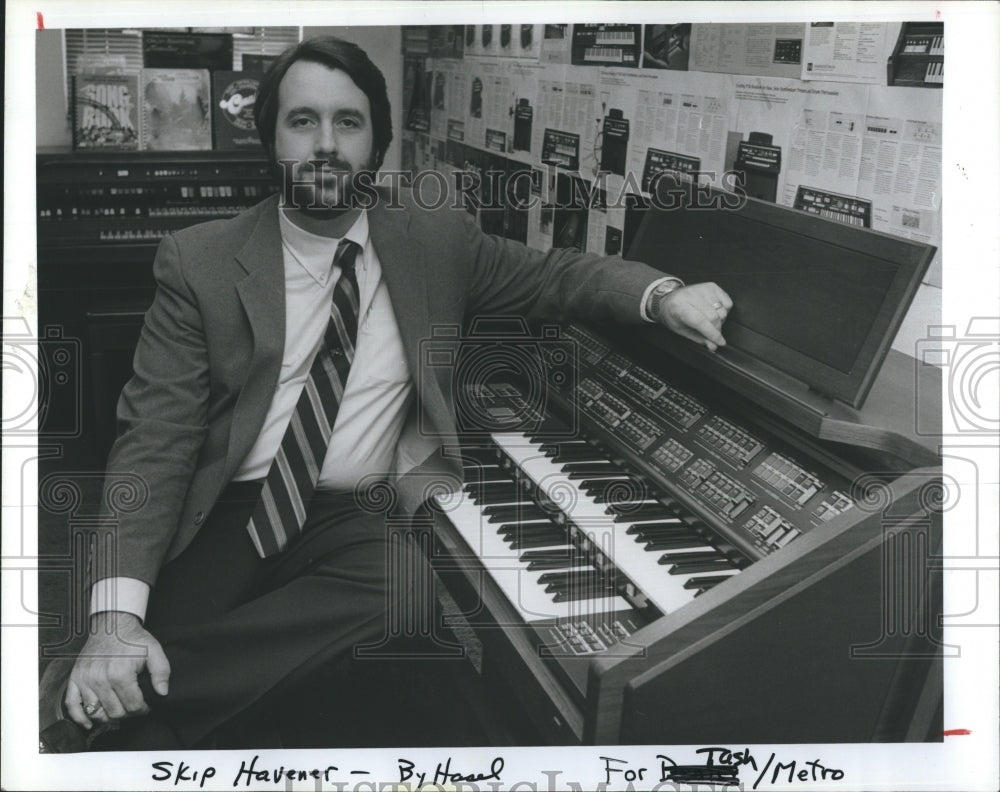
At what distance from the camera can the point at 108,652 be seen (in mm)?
1929

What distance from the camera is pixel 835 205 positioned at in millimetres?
1909

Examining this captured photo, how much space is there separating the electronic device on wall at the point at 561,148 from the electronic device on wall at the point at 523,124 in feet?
0.12

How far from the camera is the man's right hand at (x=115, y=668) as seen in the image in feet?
Result: 6.27

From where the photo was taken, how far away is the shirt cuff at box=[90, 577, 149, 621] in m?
1.93

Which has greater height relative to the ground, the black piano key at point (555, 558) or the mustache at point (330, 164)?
the mustache at point (330, 164)

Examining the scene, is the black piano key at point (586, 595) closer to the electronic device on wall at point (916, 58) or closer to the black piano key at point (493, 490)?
the black piano key at point (493, 490)

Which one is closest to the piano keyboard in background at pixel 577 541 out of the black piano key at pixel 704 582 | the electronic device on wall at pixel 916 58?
the black piano key at pixel 704 582

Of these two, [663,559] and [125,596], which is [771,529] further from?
[125,596]

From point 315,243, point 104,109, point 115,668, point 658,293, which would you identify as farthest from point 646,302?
point 115,668

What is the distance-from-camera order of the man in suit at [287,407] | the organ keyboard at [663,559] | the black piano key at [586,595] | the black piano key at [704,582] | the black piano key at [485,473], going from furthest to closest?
the black piano key at [485,473], the man in suit at [287,407], the black piano key at [586,595], the black piano key at [704,582], the organ keyboard at [663,559]

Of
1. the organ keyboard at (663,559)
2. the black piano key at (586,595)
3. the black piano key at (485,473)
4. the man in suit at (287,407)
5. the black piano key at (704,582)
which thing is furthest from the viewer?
the black piano key at (485,473)

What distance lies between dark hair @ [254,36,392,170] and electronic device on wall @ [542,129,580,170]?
1.09 ft

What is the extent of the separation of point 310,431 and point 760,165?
105 centimetres

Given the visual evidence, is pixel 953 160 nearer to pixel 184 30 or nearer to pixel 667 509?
pixel 667 509
